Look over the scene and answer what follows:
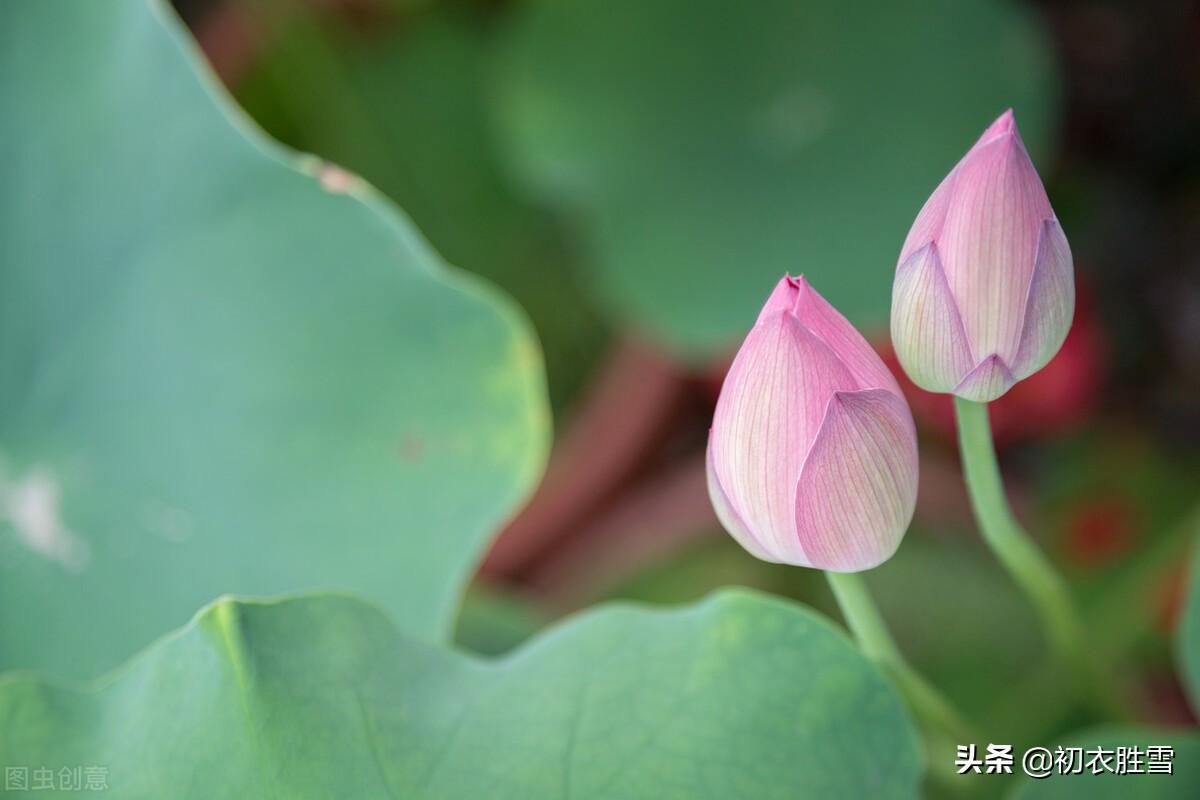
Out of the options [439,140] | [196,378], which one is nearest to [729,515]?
[196,378]

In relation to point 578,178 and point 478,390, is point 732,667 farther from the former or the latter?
point 578,178

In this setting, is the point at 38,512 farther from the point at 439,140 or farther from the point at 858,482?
the point at 439,140

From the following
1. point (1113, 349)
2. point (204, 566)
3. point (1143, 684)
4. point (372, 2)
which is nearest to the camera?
point (204, 566)

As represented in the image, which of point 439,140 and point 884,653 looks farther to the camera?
point 439,140

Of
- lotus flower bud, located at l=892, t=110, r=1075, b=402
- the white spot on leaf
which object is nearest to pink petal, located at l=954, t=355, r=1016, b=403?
lotus flower bud, located at l=892, t=110, r=1075, b=402

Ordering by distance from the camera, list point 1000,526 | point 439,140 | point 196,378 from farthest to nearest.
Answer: point 439,140 < point 196,378 < point 1000,526

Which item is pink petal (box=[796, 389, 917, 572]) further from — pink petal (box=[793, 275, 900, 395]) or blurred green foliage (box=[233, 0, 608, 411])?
blurred green foliage (box=[233, 0, 608, 411])

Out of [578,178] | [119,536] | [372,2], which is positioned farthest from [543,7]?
[119,536]
